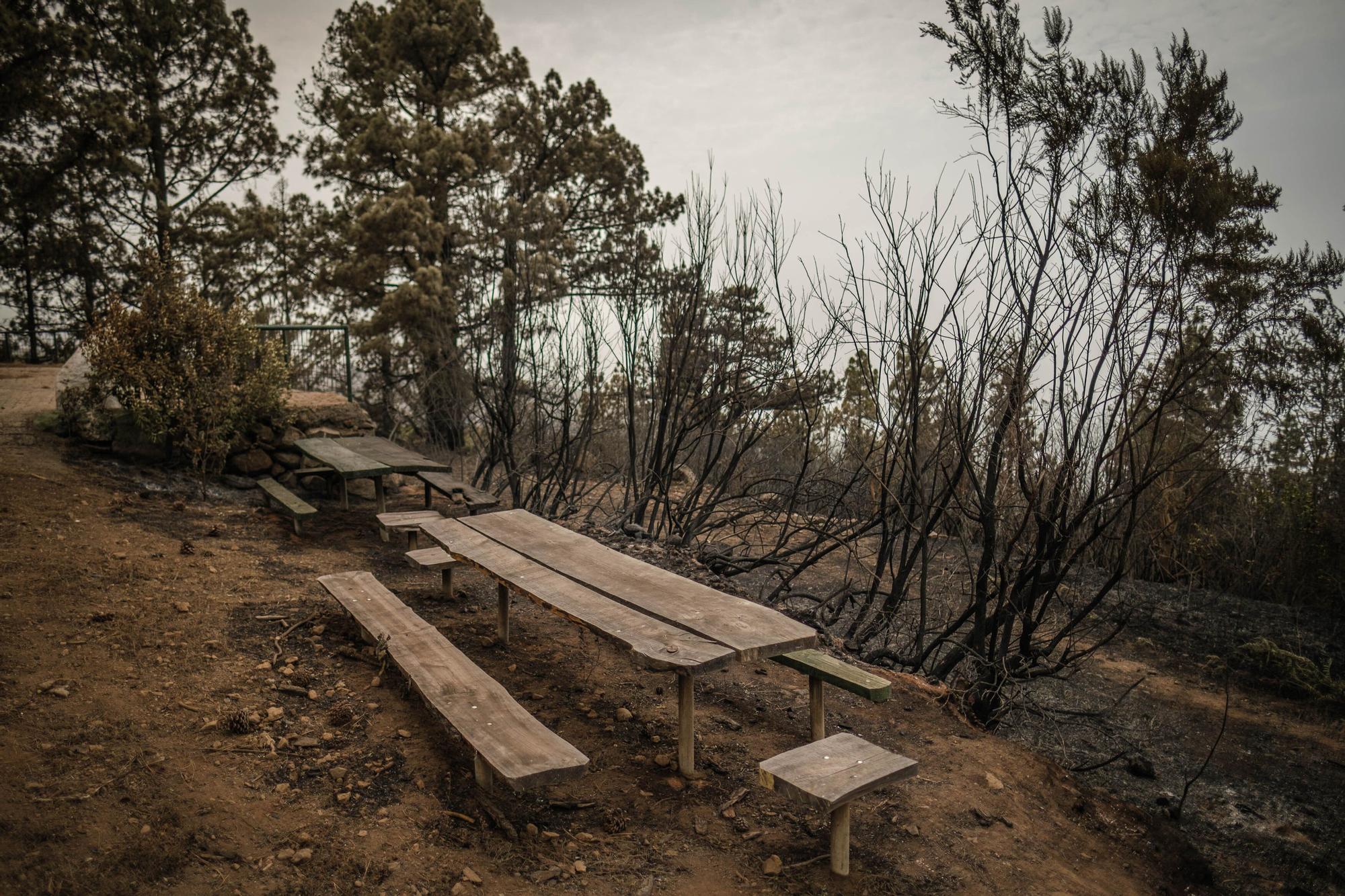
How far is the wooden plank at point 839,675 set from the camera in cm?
331

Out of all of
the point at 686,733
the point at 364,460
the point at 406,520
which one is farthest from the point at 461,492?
the point at 686,733

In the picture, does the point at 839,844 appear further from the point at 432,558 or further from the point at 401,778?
the point at 432,558

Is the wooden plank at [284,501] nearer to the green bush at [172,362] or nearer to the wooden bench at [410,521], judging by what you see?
the green bush at [172,362]

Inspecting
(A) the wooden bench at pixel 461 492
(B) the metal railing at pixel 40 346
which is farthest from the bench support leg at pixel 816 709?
(B) the metal railing at pixel 40 346

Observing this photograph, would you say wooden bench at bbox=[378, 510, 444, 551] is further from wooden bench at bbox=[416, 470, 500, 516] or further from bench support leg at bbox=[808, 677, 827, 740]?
bench support leg at bbox=[808, 677, 827, 740]

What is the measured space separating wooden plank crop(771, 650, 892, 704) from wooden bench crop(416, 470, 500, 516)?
3.43m

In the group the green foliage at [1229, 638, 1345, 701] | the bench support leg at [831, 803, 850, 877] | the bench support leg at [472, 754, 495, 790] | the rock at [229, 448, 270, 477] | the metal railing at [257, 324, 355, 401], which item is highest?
the metal railing at [257, 324, 355, 401]

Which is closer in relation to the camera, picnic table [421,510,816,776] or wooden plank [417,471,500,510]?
picnic table [421,510,816,776]

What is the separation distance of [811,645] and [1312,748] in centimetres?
454

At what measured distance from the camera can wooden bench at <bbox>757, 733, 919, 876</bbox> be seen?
100 inches

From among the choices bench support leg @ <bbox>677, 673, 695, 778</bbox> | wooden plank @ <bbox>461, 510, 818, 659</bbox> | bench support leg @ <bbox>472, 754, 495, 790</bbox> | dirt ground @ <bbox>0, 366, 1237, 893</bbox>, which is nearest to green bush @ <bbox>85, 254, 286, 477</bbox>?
dirt ground @ <bbox>0, 366, 1237, 893</bbox>

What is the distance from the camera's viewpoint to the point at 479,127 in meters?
13.6

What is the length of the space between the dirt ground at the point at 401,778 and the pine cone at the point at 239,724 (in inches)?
1.4

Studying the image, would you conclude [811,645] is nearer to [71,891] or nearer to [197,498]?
[71,891]
